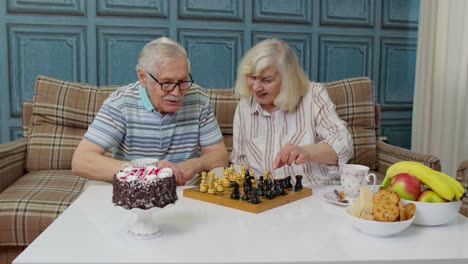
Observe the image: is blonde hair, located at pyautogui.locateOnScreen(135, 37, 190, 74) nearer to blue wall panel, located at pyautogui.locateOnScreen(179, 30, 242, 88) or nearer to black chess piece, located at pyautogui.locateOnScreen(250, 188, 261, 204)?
black chess piece, located at pyautogui.locateOnScreen(250, 188, 261, 204)

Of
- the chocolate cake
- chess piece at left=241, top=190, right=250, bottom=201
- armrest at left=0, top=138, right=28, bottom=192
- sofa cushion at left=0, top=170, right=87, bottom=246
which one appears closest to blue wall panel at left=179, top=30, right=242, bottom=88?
armrest at left=0, top=138, right=28, bottom=192

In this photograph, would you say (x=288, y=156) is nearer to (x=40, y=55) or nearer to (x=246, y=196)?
(x=246, y=196)

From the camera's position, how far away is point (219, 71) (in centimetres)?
321

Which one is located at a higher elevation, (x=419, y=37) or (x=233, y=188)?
(x=419, y=37)

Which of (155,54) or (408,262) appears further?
(155,54)

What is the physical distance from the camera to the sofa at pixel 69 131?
2246 millimetres

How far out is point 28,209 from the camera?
6.23ft

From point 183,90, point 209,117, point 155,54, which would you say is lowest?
point 209,117

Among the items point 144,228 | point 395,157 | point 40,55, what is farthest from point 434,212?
point 40,55

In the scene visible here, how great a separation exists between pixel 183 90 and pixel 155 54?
0.55 ft

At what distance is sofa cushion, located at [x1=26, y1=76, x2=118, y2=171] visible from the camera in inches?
95.9

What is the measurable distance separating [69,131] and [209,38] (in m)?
1.15

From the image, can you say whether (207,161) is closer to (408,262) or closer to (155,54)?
(155,54)

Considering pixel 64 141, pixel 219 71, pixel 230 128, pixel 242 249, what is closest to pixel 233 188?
pixel 242 249
